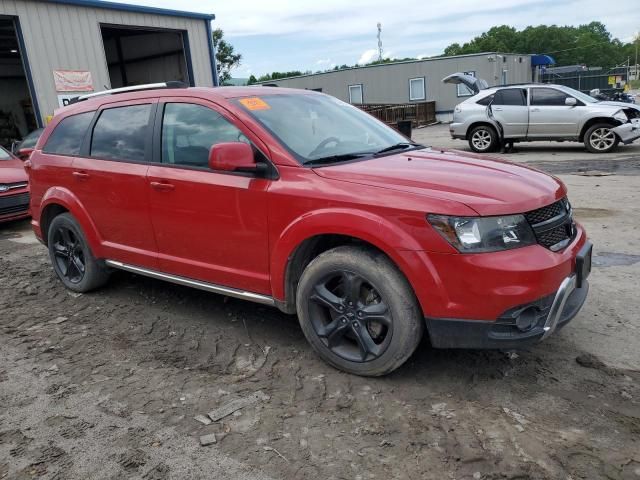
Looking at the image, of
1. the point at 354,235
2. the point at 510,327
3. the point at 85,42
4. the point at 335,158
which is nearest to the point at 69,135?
the point at 335,158

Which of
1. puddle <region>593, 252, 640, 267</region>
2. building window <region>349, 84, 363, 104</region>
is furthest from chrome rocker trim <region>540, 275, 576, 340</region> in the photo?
building window <region>349, 84, 363, 104</region>

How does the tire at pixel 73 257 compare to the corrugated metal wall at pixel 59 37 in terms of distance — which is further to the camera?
the corrugated metal wall at pixel 59 37

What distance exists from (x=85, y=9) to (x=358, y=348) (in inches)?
515

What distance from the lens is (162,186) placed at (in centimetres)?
379

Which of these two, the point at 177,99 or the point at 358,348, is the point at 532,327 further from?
the point at 177,99

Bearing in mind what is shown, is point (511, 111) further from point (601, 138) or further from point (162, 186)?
point (162, 186)

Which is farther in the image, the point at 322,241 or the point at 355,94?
the point at 355,94

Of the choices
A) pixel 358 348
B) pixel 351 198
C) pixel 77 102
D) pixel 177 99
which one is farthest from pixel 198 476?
pixel 77 102

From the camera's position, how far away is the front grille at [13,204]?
809 cm

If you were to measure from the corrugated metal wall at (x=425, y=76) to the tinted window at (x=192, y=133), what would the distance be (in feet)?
79.2

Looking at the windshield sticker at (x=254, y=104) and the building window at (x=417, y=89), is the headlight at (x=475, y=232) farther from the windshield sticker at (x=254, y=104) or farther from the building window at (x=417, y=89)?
the building window at (x=417, y=89)

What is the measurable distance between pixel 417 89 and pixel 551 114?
61.2 ft

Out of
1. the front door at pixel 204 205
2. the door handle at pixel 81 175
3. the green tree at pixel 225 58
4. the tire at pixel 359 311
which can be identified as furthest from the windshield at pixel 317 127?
the green tree at pixel 225 58

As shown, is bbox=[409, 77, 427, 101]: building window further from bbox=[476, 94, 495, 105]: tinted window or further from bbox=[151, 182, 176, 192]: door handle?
bbox=[151, 182, 176, 192]: door handle
